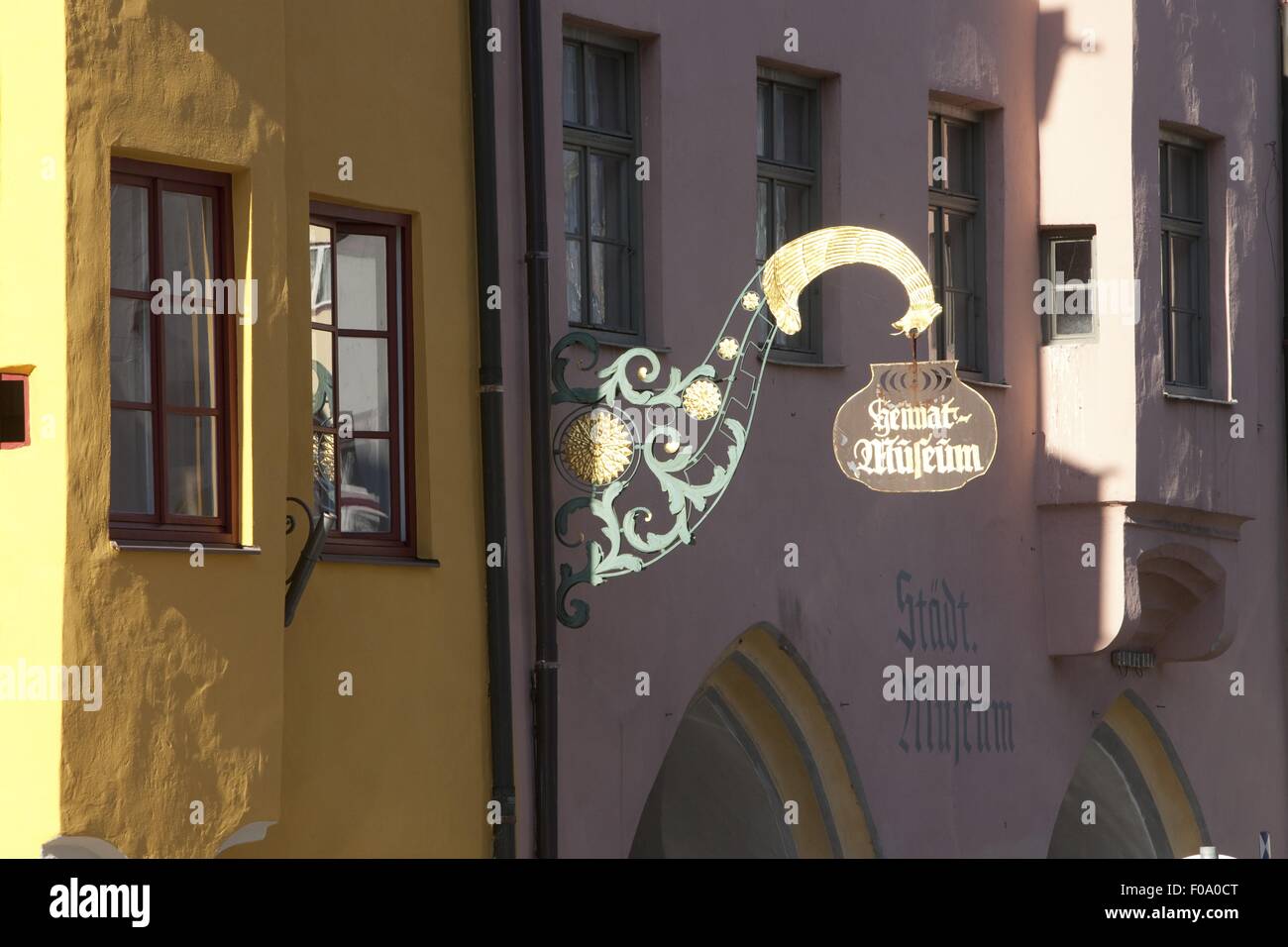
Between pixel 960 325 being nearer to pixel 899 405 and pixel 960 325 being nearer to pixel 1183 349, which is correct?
pixel 1183 349

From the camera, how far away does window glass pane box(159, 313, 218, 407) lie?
1175 centimetres

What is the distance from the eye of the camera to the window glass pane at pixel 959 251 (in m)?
17.2

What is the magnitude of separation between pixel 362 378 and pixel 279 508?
142 cm

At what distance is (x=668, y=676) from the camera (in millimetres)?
14656

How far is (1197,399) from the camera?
17734 millimetres

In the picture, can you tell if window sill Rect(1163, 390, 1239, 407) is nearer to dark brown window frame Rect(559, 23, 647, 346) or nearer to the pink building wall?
the pink building wall

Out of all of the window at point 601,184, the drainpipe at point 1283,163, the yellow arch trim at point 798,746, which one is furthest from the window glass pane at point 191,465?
the drainpipe at point 1283,163

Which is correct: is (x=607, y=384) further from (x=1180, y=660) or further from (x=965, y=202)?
(x=1180, y=660)

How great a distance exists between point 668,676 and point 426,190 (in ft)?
9.82

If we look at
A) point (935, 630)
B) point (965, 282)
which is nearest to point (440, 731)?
point (935, 630)

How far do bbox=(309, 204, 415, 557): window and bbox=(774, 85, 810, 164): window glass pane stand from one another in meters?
3.35

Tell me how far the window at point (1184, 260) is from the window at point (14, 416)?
907 cm

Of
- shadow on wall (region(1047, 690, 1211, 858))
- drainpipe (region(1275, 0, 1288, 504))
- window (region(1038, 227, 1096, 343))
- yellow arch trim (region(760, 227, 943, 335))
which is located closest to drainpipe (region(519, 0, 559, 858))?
Result: yellow arch trim (region(760, 227, 943, 335))

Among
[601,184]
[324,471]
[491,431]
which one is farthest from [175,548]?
[601,184]
